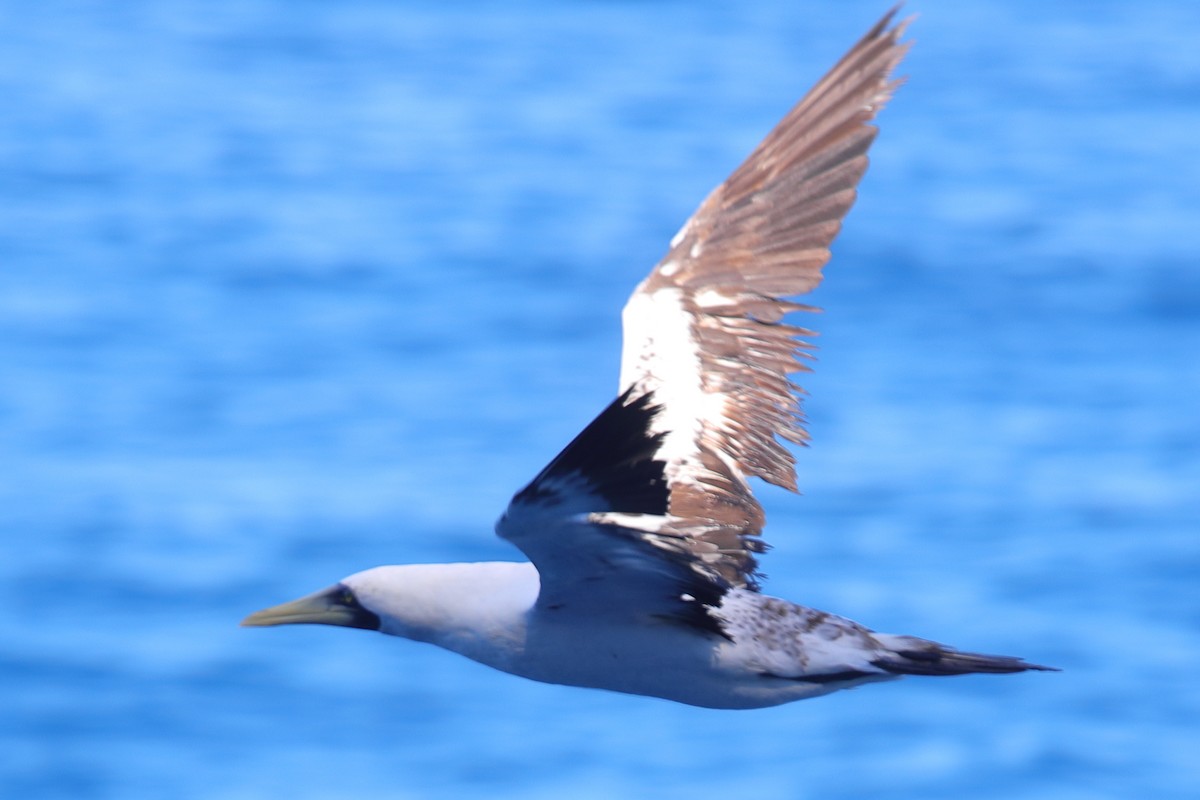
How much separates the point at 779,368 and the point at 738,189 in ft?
2.72

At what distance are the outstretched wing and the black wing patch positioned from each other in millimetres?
677

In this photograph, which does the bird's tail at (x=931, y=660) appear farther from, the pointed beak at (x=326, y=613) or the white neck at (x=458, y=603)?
the pointed beak at (x=326, y=613)

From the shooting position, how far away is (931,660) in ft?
18.8

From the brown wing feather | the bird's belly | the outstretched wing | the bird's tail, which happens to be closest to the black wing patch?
the outstretched wing

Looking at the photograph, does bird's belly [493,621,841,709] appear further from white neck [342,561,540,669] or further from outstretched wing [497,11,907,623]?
outstretched wing [497,11,907,623]

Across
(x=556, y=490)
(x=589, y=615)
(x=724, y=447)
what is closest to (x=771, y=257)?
(x=724, y=447)

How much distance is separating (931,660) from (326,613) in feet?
6.63

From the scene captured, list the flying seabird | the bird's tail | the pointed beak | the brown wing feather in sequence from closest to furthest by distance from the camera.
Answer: the flying seabird < the bird's tail < the pointed beak < the brown wing feather

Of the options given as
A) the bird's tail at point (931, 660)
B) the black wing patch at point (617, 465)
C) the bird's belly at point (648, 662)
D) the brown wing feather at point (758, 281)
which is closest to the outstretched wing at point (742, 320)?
the brown wing feather at point (758, 281)

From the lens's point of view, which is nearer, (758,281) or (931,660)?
(931,660)

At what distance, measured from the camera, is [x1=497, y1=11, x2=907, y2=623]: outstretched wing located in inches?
245

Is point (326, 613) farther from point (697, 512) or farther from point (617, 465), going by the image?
point (617, 465)

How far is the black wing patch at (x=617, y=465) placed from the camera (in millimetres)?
4672

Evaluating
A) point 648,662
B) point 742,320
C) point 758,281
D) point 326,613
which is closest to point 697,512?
point 648,662
